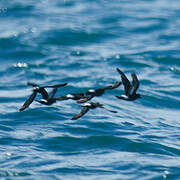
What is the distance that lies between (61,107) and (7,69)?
636 centimetres

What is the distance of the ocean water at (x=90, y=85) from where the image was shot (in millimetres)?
18406

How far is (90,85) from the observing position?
27.1 metres

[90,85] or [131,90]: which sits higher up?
[131,90]

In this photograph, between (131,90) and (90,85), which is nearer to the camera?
(131,90)

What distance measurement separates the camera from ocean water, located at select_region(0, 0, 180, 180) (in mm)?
18406

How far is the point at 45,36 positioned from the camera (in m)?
34.8

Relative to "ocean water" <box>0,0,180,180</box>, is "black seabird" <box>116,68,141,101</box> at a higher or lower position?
higher

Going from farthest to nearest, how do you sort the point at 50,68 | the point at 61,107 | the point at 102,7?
the point at 102,7 < the point at 50,68 < the point at 61,107

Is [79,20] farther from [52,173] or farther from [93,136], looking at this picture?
[52,173]

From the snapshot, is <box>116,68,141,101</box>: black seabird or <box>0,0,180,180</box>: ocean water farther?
<box>0,0,180,180</box>: ocean water

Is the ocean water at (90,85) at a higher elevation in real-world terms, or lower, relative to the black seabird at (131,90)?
lower

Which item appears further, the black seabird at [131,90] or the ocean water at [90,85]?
the ocean water at [90,85]

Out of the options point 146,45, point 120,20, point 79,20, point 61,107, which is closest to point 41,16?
point 79,20

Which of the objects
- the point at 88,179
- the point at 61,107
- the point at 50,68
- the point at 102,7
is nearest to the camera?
the point at 88,179
